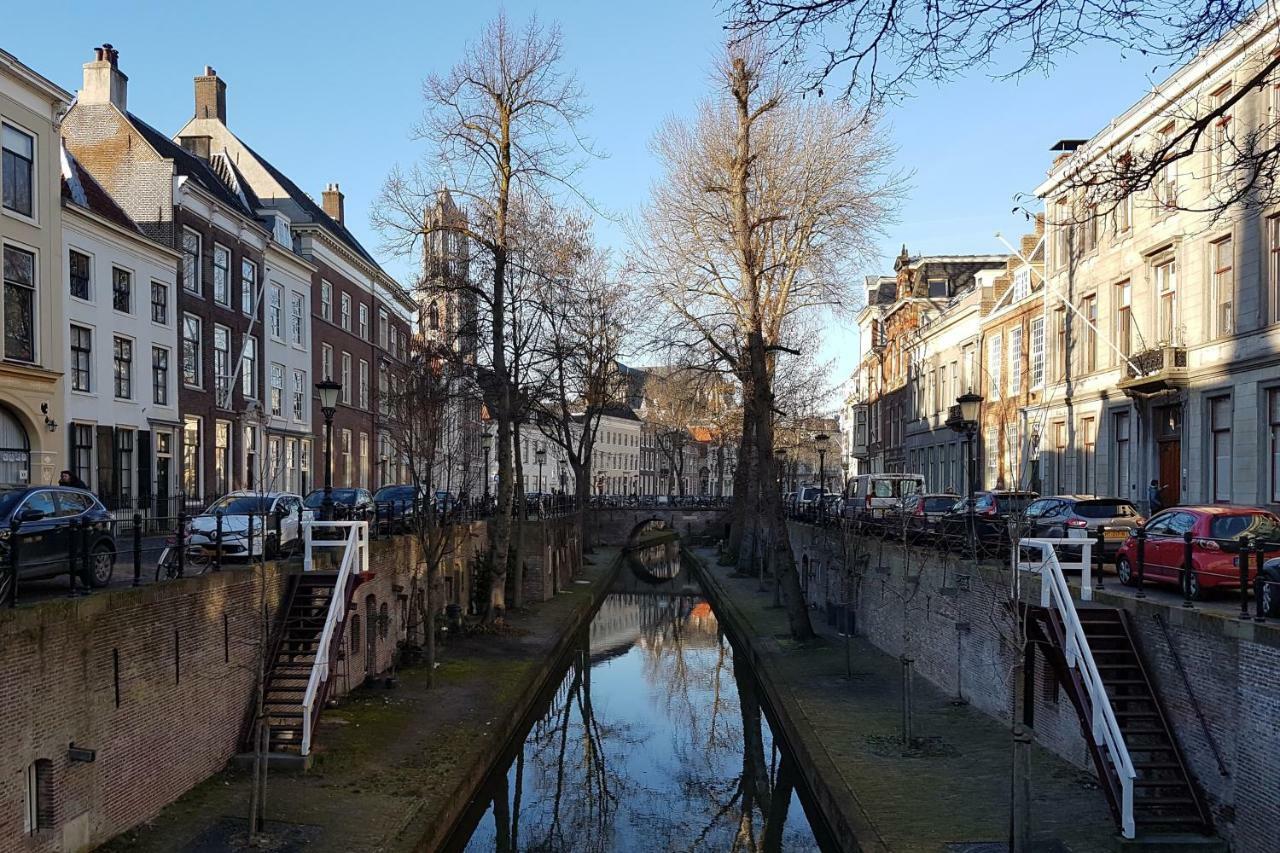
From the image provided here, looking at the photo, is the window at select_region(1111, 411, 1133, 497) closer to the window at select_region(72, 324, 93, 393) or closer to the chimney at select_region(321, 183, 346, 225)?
the window at select_region(72, 324, 93, 393)

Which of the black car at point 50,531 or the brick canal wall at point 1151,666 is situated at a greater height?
the black car at point 50,531

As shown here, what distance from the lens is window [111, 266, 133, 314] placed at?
31.5 m

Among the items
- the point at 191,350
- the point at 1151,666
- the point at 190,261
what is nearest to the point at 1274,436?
the point at 1151,666

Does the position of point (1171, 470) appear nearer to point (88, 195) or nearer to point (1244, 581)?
point (1244, 581)

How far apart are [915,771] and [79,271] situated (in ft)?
85.4

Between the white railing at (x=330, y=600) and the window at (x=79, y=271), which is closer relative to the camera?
the white railing at (x=330, y=600)

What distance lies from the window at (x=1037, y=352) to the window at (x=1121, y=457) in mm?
6729

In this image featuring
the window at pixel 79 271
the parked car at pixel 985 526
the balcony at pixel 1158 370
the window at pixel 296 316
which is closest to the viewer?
the parked car at pixel 985 526

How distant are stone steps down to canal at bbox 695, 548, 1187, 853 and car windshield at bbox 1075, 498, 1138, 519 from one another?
456cm

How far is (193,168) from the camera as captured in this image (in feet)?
131

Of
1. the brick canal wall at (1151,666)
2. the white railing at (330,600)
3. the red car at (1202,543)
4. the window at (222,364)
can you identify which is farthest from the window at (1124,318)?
the window at (222,364)

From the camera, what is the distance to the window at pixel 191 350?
3609 cm

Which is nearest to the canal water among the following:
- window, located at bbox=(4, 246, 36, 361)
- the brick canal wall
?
the brick canal wall

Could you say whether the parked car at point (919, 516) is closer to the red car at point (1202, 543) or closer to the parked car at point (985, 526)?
the parked car at point (985, 526)
